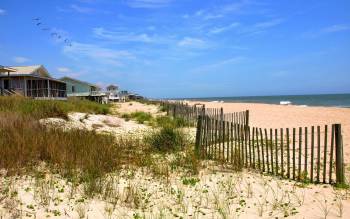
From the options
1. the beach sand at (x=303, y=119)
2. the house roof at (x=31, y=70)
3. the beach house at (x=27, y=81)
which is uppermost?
the house roof at (x=31, y=70)

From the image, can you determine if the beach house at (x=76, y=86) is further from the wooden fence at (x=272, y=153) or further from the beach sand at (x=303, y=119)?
the wooden fence at (x=272, y=153)

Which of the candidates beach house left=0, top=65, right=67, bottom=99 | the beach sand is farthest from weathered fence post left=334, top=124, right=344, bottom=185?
beach house left=0, top=65, right=67, bottom=99

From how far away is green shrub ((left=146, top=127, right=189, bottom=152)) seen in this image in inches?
395

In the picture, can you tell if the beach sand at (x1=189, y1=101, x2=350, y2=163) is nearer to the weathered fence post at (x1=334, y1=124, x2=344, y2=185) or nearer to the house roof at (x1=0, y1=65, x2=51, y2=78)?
the weathered fence post at (x1=334, y1=124, x2=344, y2=185)

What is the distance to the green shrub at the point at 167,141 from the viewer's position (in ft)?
32.9

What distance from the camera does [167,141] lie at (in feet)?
33.3

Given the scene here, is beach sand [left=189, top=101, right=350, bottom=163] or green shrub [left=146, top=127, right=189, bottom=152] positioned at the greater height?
green shrub [left=146, top=127, right=189, bottom=152]

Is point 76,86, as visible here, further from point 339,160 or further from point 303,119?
point 339,160

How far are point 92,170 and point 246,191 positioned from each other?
293cm

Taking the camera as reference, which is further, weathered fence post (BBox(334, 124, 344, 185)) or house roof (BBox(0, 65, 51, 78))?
house roof (BBox(0, 65, 51, 78))


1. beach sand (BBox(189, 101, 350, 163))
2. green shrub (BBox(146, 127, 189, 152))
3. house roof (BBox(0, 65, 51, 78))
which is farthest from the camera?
house roof (BBox(0, 65, 51, 78))

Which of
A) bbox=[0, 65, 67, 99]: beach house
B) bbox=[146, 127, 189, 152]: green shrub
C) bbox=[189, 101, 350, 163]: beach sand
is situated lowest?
bbox=[189, 101, 350, 163]: beach sand

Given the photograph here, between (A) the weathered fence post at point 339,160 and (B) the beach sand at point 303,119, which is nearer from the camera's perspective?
(A) the weathered fence post at point 339,160

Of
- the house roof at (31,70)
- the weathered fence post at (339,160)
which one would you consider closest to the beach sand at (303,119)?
the weathered fence post at (339,160)
